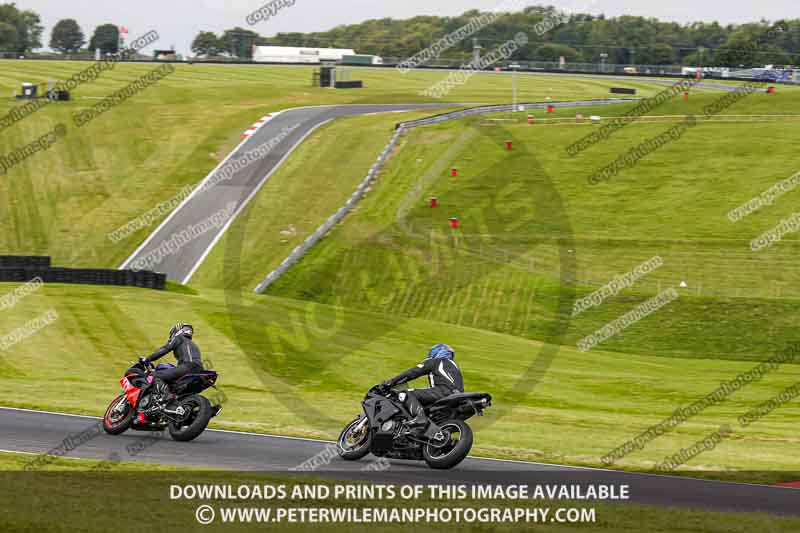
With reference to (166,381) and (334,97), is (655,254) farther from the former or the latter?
(334,97)

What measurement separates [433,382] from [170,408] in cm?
473

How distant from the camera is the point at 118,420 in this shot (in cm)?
1712

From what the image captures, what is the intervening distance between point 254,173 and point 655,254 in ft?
74.2

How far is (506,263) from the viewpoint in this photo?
135ft

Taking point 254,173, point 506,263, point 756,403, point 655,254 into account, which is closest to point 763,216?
point 655,254

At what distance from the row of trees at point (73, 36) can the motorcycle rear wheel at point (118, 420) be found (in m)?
159

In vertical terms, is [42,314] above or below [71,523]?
below

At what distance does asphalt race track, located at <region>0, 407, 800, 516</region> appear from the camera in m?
13.9

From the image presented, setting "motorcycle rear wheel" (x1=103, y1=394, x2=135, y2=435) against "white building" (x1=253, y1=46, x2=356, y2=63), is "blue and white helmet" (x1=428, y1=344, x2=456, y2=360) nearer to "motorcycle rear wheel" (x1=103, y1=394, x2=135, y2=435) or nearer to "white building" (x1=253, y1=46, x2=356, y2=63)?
"motorcycle rear wheel" (x1=103, y1=394, x2=135, y2=435)

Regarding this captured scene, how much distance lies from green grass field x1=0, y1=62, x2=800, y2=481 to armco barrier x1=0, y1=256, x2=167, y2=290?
2.16 feet

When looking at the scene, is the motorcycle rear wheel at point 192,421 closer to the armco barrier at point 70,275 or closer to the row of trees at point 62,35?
A: the armco barrier at point 70,275

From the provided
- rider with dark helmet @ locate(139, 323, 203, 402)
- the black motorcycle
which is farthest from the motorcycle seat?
rider with dark helmet @ locate(139, 323, 203, 402)

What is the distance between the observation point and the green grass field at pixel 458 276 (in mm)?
23312

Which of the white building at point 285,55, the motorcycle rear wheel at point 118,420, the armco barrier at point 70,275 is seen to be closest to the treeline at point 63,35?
the white building at point 285,55
